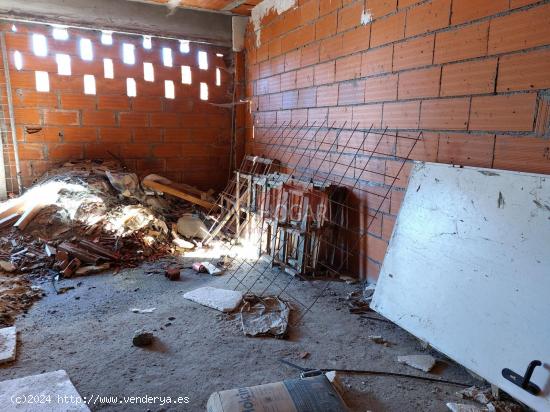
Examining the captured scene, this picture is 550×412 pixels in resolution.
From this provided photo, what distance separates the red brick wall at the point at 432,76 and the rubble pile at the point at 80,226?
2036 mm

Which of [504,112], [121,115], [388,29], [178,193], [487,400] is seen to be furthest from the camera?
[121,115]

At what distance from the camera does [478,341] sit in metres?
2.01

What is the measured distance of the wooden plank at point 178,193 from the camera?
4930 millimetres

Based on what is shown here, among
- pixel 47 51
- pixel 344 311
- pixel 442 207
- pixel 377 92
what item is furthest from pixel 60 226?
pixel 442 207

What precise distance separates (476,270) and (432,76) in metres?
1.33

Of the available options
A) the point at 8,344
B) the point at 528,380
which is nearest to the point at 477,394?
the point at 528,380

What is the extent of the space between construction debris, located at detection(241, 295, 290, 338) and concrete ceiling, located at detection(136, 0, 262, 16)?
3710mm

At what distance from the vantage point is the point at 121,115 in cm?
515

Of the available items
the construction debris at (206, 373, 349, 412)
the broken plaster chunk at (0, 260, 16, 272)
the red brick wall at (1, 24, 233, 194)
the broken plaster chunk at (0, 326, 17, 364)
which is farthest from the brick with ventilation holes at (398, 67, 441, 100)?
the broken plaster chunk at (0, 260, 16, 272)

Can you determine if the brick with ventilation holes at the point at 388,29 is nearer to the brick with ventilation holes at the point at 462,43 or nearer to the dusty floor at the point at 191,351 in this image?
the brick with ventilation holes at the point at 462,43

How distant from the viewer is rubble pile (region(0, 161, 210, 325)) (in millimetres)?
3574

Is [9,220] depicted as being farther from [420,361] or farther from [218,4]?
[420,361]

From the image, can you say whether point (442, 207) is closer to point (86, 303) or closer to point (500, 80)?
point (500, 80)

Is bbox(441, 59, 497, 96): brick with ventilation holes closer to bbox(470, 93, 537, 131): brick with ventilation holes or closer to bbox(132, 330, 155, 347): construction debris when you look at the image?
bbox(470, 93, 537, 131): brick with ventilation holes
